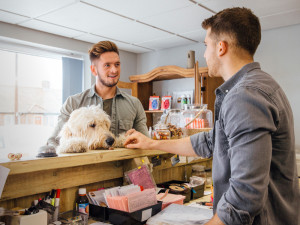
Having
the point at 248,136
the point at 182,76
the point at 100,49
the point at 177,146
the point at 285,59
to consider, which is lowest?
the point at 177,146

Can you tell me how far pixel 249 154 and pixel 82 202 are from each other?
82 centimetres

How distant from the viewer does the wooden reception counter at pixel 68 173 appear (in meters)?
1.16

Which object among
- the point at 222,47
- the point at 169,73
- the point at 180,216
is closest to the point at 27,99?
the point at 169,73

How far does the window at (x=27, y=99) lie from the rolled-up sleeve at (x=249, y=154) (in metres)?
3.89

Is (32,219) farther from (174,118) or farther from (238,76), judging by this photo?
(174,118)

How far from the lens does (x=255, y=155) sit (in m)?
0.91

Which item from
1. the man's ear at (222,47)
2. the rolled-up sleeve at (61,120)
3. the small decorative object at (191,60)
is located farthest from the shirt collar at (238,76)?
the small decorative object at (191,60)

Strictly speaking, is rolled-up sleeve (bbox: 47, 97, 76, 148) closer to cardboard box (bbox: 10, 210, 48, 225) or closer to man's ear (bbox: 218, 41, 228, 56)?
cardboard box (bbox: 10, 210, 48, 225)

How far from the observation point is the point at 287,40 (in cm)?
431

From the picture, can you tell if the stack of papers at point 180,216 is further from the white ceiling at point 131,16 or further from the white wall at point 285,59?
the white wall at point 285,59

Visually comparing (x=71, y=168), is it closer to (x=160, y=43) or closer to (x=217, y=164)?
(x=217, y=164)

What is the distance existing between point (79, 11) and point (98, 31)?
34.6 inches

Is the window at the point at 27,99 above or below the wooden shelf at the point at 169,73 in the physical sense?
below

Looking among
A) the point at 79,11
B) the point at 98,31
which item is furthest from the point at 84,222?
the point at 98,31
